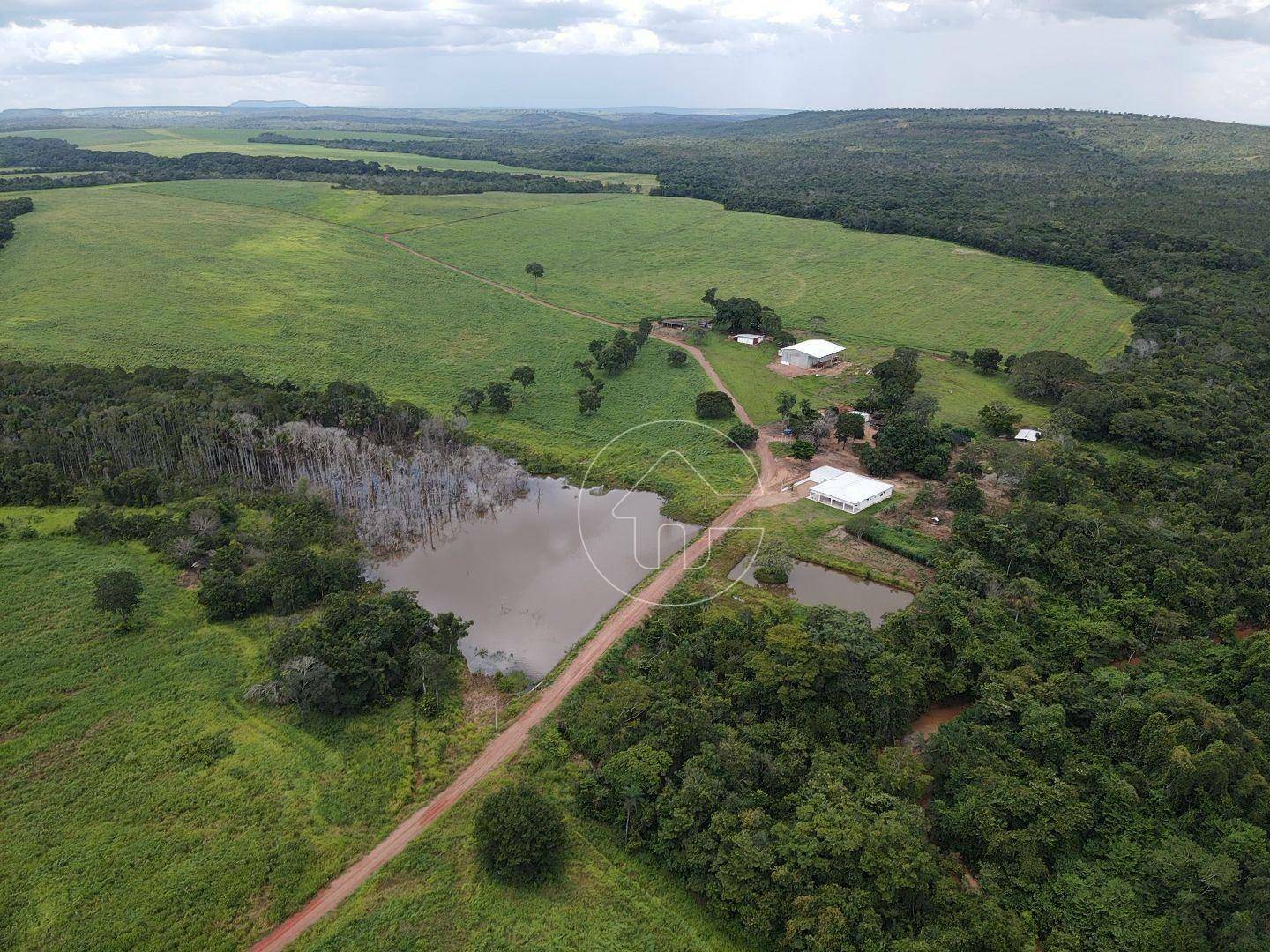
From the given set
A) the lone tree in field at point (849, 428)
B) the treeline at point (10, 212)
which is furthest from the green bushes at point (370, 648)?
the treeline at point (10, 212)

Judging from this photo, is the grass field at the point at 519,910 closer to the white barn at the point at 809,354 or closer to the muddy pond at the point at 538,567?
the muddy pond at the point at 538,567

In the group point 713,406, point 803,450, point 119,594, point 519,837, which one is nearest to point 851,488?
point 803,450

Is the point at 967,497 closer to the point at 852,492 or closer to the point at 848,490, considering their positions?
the point at 852,492

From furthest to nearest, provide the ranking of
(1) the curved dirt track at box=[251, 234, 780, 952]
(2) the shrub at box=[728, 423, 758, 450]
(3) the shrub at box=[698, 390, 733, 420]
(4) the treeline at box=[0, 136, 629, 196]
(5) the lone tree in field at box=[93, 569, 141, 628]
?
(4) the treeline at box=[0, 136, 629, 196]
(3) the shrub at box=[698, 390, 733, 420]
(2) the shrub at box=[728, 423, 758, 450]
(5) the lone tree in field at box=[93, 569, 141, 628]
(1) the curved dirt track at box=[251, 234, 780, 952]

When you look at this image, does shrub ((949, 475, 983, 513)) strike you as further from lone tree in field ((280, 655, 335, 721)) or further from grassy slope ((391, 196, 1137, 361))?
lone tree in field ((280, 655, 335, 721))

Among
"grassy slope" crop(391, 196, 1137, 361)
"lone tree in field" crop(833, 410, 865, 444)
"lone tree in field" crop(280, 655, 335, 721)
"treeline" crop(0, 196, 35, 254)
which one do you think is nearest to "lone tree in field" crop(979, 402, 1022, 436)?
"lone tree in field" crop(833, 410, 865, 444)

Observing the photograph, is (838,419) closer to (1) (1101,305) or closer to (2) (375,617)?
(2) (375,617)

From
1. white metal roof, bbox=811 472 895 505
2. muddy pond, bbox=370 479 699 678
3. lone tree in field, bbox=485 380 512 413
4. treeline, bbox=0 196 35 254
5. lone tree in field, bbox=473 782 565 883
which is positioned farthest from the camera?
treeline, bbox=0 196 35 254
